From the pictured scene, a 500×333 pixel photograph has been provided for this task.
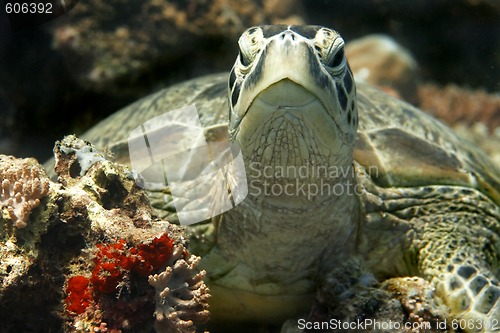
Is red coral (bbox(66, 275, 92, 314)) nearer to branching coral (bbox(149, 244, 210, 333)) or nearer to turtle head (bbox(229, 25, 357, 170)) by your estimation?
branching coral (bbox(149, 244, 210, 333))

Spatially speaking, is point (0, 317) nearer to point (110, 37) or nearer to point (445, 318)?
point (445, 318)

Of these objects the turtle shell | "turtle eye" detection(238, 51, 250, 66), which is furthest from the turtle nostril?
the turtle shell

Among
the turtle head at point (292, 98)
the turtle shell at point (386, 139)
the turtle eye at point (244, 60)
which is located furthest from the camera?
the turtle shell at point (386, 139)

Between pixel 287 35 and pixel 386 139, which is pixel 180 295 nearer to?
pixel 287 35

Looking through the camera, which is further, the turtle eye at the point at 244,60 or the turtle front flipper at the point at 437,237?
the turtle front flipper at the point at 437,237

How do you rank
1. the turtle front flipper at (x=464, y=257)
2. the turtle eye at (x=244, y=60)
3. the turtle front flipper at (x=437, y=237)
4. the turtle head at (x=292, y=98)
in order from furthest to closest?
1. the turtle front flipper at (x=437, y=237)
2. the turtle front flipper at (x=464, y=257)
3. the turtle eye at (x=244, y=60)
4. the turtle head at (x=292, y=98)

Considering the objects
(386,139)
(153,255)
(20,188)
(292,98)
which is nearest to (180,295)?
(153,255)

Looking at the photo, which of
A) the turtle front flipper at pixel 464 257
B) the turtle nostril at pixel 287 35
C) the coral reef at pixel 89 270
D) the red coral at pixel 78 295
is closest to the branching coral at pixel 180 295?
the coral reef at pixel 89 270

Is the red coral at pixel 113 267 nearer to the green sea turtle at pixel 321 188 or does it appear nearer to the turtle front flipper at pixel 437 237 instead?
the green sea turtle at pixel 321 188
